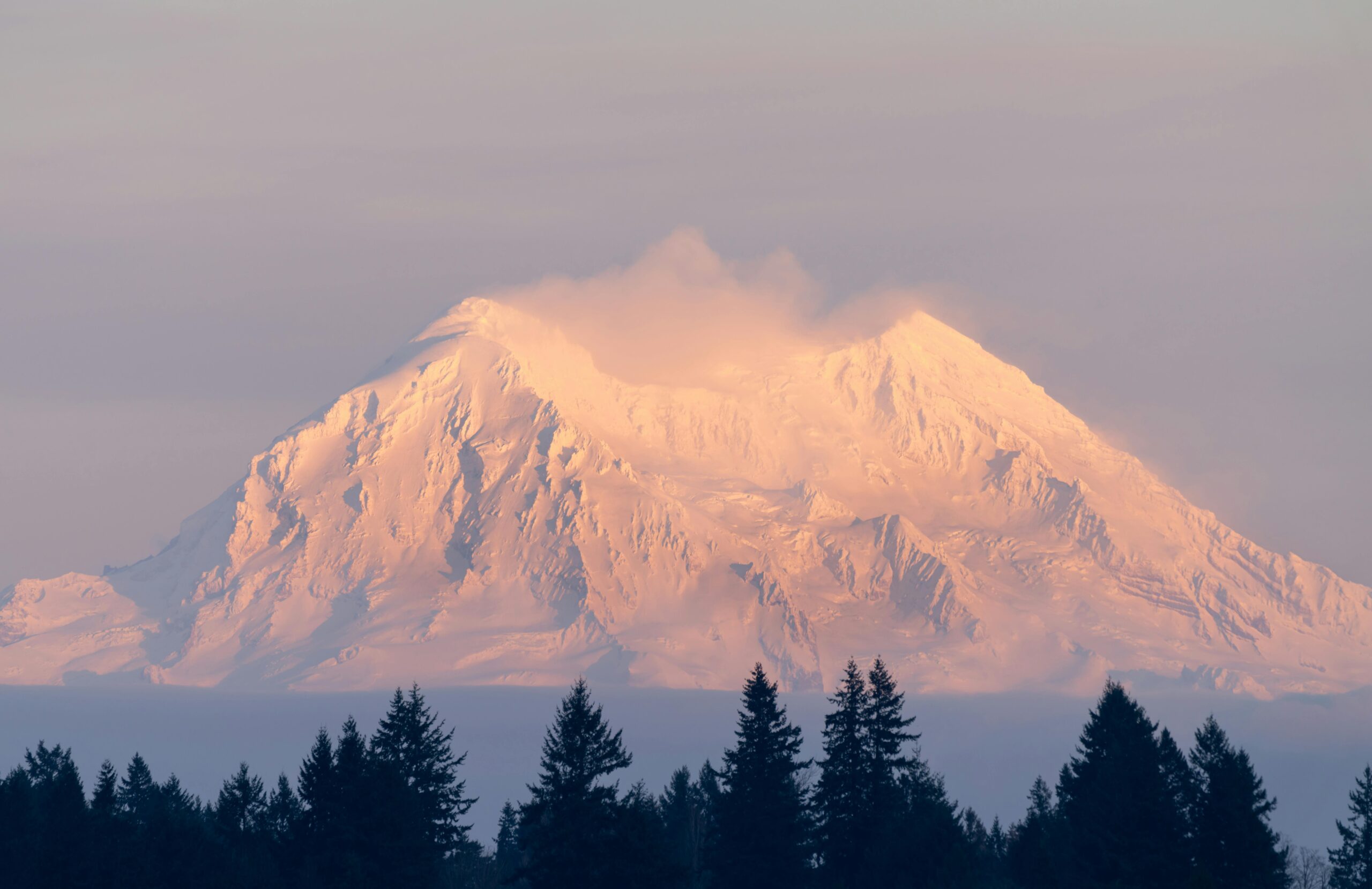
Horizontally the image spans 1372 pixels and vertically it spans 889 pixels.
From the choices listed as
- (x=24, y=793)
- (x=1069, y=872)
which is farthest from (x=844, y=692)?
(x=24, y=793)

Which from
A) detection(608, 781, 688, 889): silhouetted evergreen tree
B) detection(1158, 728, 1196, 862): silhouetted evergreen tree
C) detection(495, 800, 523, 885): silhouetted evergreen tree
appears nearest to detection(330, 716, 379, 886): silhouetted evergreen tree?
detection(495, 800, 523, 885): silhouetted evergreen tree

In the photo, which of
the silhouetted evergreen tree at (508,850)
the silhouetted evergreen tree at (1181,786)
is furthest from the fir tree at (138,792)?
the silhouetted evergreen tree at (1181,786)

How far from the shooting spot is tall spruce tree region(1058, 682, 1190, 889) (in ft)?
322

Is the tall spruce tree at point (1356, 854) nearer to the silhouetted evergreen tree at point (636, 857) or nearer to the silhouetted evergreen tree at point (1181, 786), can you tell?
the silhouetted evergreen tree at point (1181, 786)

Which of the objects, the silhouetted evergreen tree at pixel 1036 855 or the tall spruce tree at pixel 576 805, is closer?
the tall spruce tree at pixel 576 805

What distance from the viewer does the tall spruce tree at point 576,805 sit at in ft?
314

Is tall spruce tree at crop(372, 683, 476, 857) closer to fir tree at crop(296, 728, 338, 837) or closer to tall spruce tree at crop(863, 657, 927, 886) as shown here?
fir tree at crop(296, 728, 338, 837)

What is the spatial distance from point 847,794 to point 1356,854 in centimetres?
3457

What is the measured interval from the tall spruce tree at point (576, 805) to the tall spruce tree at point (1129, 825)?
81.0 ft

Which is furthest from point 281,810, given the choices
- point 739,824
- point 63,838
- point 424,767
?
point 739,824

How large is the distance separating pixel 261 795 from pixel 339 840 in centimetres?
3461

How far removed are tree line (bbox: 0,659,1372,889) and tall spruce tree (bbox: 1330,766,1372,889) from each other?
229mm

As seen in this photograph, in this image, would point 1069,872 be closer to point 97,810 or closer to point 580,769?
point 580,769

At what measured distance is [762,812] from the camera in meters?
108
